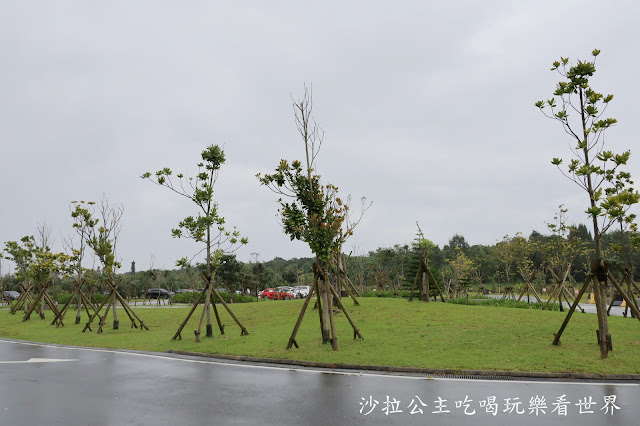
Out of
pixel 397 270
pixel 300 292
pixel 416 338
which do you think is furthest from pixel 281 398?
pixel 397 270

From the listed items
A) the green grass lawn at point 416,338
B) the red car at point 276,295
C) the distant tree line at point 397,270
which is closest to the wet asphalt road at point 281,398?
the green grass lawn at point 416,338

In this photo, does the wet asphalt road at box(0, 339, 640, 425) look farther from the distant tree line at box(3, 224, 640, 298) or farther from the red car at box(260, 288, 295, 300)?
the red car at box(260, 288, 295, 300)

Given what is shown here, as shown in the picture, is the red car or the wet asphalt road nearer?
the wet asphalt road

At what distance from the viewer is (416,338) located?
13.2 metres

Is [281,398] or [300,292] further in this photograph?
[300,292]

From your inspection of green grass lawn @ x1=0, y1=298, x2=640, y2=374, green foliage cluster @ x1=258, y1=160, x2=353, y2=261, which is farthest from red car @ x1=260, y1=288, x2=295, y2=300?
green foliage cluster @ x1=258, y1=160, x2=353, y2=261

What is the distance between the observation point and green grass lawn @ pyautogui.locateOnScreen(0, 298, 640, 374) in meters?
10.2

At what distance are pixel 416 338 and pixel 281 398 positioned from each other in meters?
6.64

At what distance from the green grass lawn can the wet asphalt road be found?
54.8 inches

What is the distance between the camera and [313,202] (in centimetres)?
1390

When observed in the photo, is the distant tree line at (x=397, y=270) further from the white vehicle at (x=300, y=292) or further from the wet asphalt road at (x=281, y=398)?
the wet asphalt road at (x=281, y=398)

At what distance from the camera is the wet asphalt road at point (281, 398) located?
6.36 metres

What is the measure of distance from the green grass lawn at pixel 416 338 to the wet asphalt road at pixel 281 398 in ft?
4.56

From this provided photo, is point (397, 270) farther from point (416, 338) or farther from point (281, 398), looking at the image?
point (281, 398)
